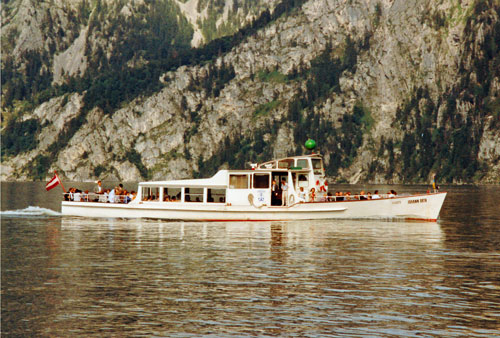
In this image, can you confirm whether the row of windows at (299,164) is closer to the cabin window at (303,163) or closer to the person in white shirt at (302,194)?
the cabin window at (303,163)

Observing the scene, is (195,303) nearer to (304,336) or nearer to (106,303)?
(106,303)

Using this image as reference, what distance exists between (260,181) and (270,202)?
2471mm

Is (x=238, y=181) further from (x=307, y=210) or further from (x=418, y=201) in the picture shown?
(x=418, y=201)

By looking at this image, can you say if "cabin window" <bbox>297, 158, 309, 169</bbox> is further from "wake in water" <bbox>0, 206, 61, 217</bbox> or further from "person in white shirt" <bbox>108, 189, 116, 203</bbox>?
"wake in water" <bbox>0, 206, 61, 217</bbox>

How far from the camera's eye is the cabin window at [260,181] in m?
72.9

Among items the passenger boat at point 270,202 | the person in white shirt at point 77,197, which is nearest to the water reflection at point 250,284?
the passenger boat at point 270,202

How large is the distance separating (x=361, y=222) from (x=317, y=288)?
38356mm

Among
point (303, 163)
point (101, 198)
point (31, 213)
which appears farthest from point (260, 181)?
point (31, 213)

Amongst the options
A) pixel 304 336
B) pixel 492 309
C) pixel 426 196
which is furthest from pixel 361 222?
pixel 304 336

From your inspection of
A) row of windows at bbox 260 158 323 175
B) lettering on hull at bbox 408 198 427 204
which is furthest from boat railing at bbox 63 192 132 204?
lettering on hull at bbox 408 198 427 204

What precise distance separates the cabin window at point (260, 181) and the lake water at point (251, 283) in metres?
9.33

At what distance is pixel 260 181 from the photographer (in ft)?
240

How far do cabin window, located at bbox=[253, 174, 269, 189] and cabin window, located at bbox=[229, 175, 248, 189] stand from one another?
939mm

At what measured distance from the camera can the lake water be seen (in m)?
28.3
